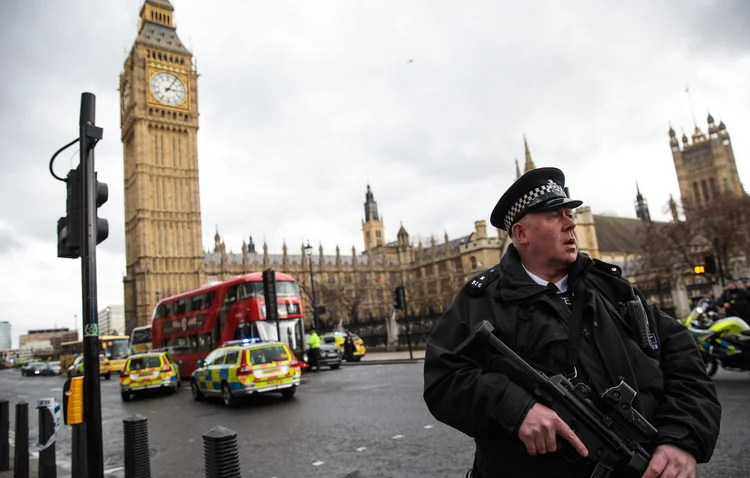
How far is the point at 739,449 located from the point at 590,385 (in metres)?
4.47

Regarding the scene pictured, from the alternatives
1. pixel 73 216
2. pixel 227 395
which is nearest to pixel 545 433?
pixel 73 216

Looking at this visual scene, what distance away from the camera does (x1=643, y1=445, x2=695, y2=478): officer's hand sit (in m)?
1.62

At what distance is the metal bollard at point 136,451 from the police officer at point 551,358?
3.75 metres

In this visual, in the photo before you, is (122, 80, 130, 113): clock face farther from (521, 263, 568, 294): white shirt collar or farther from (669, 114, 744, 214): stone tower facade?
(669, 114, 744, 214): stone tower facade

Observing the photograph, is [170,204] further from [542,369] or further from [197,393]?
[542,369]

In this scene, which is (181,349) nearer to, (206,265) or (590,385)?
(590,385)

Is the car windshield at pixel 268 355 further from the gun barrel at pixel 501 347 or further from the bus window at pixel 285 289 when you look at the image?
the gun barrel at pixel 501 347

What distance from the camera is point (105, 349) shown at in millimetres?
33875

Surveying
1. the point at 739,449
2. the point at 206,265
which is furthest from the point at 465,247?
the point at 739,449

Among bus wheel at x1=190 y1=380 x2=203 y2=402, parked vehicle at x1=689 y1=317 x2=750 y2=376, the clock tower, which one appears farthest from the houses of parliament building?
parked vehicle at x1=689 y1=317 x2=750 y2=376

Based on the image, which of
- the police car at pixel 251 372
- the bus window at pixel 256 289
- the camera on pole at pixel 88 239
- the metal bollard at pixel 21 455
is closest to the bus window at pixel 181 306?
the bus window at pixel 256 289

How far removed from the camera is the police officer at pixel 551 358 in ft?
5.55

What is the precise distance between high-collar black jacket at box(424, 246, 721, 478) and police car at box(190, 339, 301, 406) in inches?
394

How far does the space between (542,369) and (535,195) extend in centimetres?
70
